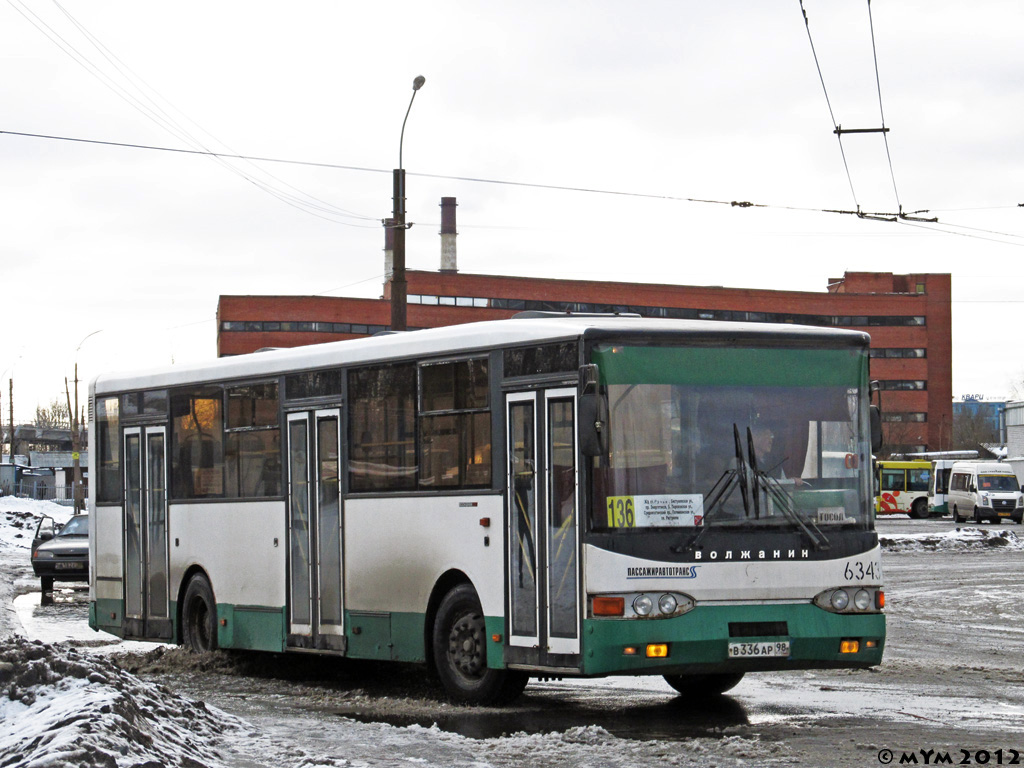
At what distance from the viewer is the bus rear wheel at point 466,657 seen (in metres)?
11.4

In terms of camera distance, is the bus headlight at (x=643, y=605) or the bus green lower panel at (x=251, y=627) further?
the bus green lower panel at (x=251, y=627)

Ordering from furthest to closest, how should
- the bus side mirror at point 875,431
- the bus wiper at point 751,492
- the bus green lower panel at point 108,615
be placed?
the bus green lower panel at point 108,615, the bus side mirror at point 875,431, the bus wiper at point 751,492

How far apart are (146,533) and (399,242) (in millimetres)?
7713

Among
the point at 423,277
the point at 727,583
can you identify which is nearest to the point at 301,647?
the point at 727,583

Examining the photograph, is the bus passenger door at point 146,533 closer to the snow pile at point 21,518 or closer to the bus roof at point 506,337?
the bus roof at point 506,337

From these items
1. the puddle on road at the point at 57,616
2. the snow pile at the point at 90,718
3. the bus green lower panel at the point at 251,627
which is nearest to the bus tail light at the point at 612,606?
the snow pile at the point at 90,718

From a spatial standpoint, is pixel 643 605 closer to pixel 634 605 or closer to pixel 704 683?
pixel 634 605

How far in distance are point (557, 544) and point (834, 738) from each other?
7.64 feet

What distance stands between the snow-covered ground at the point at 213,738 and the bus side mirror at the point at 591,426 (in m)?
1.80

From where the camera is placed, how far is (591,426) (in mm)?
10164

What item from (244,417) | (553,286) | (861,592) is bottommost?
(861,592)

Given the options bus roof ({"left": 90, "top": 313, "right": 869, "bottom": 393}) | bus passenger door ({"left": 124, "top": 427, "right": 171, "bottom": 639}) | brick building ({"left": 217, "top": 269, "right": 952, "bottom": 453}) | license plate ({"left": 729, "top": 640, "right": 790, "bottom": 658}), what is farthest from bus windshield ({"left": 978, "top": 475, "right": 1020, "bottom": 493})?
license plate ({"left": 729, "top": 640, "right": 790, "bottom": 658})

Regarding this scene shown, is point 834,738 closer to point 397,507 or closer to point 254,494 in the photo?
point 397,507

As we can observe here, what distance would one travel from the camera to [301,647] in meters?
13.9
